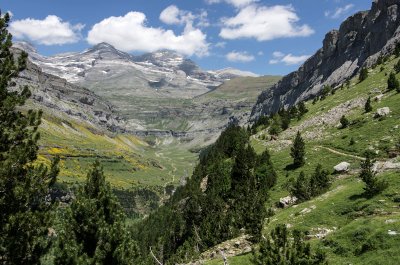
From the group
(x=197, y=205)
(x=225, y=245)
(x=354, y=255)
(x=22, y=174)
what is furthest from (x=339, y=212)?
(x=197, y=205)

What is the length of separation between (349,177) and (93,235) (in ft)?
119

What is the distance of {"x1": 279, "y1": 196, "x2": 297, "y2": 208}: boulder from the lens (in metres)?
52.9

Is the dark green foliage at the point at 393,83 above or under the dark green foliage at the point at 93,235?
above

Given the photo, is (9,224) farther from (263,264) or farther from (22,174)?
(263,264)

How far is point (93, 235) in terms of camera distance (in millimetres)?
24875

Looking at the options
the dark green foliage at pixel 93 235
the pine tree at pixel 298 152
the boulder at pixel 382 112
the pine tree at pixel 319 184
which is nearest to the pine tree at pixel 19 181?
the dark green foliage at pixel 93 235

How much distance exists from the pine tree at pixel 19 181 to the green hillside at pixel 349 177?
18.5 meters

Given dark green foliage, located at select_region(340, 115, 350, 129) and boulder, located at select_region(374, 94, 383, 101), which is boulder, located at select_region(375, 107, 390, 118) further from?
boulder, located at select_region(374, 94, 383, 101)

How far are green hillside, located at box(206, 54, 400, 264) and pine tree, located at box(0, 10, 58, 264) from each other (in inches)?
728

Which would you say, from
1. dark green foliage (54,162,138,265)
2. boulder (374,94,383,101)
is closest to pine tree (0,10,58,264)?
dark green foliage (54,162,138,265)

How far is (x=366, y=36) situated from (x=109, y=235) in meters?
183

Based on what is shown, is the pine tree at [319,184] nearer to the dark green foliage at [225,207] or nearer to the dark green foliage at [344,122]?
the dark green foliage at [225,207]

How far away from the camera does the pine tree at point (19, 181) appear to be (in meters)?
21.4

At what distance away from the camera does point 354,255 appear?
26719mm
